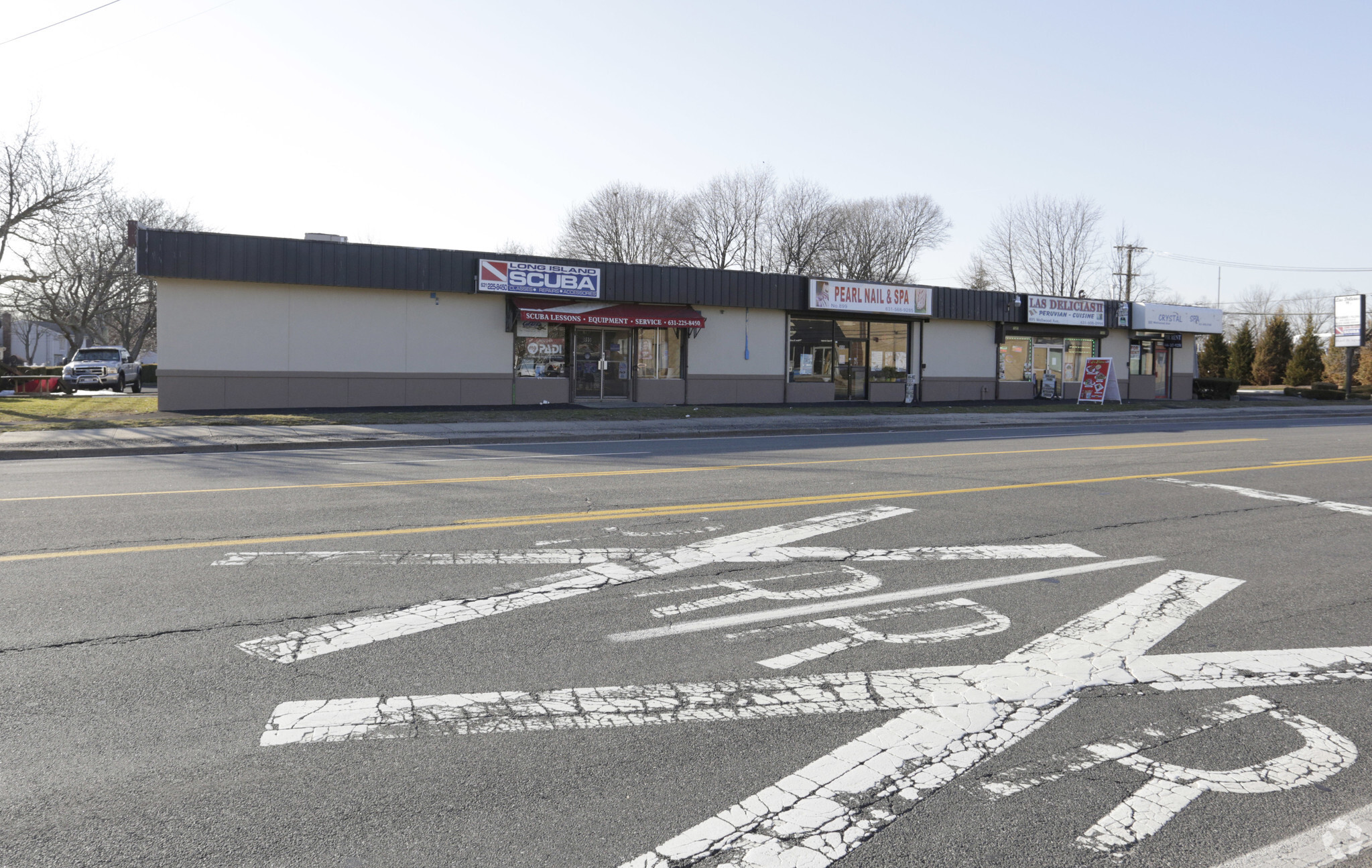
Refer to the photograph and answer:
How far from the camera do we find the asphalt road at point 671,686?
3.20 metres

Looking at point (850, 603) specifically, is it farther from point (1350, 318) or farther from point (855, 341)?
point (1350, 318)

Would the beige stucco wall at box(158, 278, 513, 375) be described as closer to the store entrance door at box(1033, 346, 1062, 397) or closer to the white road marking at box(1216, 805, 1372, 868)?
the store entrance door at box(1033, 346, 1062, 397)

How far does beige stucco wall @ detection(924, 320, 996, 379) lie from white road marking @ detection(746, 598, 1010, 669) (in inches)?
1123

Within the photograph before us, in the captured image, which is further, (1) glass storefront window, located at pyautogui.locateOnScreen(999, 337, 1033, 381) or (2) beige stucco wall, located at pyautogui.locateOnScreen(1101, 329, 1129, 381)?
(2) beige stucco wall, located at pyautogui.locateOnScreen(1101, 329, 1129, 381)

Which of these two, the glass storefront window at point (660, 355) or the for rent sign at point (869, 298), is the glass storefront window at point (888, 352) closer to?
the for rent sign at point (869, 298)

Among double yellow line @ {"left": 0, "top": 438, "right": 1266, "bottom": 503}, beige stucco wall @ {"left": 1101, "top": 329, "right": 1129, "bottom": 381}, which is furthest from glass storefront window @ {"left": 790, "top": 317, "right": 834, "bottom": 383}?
double yellow line @ {"left": 0, "top": 438, "right": 1266, "bottom": 503}

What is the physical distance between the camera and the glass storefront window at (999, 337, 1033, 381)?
3506 cm

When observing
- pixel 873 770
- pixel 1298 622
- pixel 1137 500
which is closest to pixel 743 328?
pixel 1137 500

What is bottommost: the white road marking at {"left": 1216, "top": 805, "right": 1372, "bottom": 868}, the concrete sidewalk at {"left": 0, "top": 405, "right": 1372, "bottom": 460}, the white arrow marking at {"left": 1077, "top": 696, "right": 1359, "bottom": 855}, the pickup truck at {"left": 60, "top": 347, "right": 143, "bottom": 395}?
the white road marking at {"left": 1216, "top": 805, "right": 1372, "bottom": 868}

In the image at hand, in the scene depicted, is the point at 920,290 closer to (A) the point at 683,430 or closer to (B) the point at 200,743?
(A) the point at 683,430

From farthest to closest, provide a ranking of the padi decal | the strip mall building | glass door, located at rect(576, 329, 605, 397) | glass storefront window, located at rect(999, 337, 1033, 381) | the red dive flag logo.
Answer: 1. glass storefront window, located at rect(999, 337, 1033, 381)
2. glass door, located at rect(576, 329, 605, 397)
3. the padi decal
4. the red dive flag logo
5. the strip mall building

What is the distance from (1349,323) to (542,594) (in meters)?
51.1

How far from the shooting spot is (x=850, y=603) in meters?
5.93

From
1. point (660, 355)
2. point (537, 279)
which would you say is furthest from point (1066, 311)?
point (537, 279)
